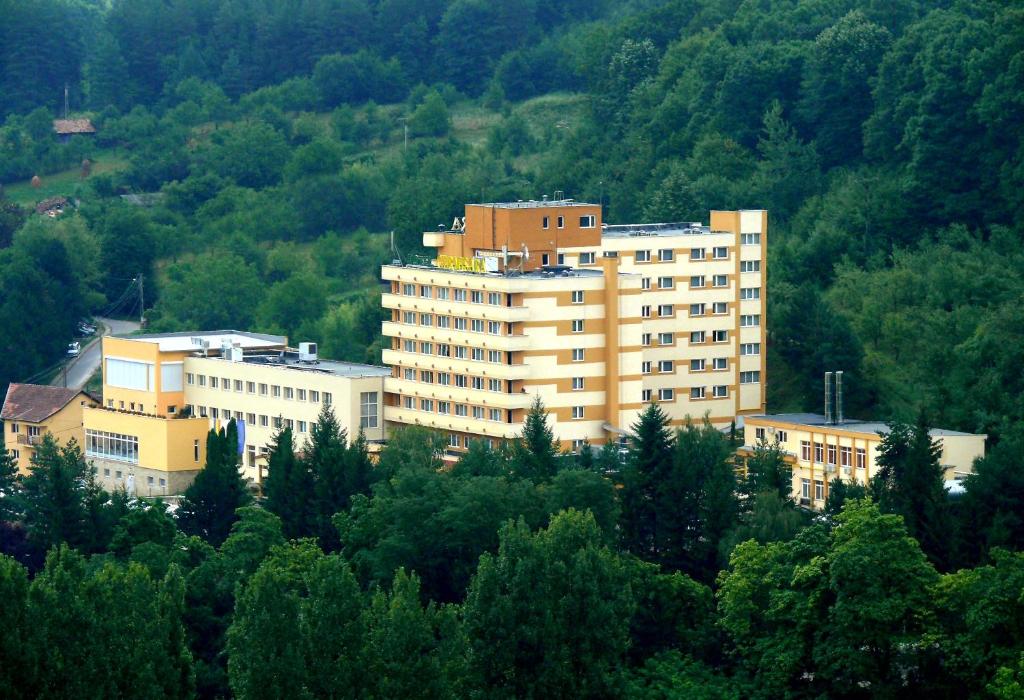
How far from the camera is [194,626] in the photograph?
73.6 m

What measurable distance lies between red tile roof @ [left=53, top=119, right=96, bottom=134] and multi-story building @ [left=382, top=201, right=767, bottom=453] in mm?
80288

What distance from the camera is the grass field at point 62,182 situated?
6393 inches

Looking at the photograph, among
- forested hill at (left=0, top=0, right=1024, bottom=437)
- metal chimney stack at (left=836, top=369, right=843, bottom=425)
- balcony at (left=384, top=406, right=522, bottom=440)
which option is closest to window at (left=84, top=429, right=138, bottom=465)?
balcony at (left=384, top=406, right=522, bottom=440)

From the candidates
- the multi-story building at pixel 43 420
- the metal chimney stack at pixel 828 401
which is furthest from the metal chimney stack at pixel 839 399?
the multi-story building at pixel 43 420

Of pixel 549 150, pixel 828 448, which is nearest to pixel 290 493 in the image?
pixel 828 448

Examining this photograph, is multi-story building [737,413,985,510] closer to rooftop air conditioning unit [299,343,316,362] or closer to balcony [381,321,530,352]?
balcony [381,321,530,352]

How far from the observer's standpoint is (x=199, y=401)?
99062mm

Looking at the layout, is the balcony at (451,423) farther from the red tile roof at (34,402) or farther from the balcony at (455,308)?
the red tile roof at (34,402)

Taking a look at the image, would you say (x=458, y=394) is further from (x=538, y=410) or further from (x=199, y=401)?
(x=199, y=401)

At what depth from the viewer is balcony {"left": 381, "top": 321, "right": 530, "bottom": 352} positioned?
3516 inches

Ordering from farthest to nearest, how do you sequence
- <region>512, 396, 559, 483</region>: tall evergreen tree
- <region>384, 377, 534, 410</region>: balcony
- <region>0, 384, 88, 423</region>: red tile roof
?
<region>0, 384, 88, 423</region>: red tile roof → <region>384, 377, 534, 410</region>: balcony → <region>512, 396, 559, 483</region>: tall evergreen tree

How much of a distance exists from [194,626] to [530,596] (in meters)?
11.8

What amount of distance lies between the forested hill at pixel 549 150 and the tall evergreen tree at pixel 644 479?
1289 cm

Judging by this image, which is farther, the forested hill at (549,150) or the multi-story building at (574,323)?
the forested hill at (549,150)
